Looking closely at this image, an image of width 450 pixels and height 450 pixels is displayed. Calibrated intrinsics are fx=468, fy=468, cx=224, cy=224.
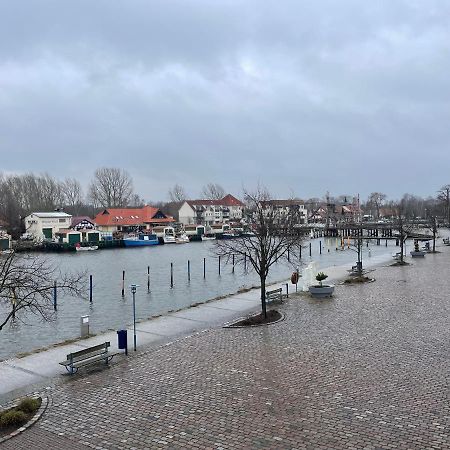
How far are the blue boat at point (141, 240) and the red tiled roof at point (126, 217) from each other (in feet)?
54.1

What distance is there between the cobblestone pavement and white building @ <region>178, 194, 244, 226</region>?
137 metres

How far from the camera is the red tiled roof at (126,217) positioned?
119 metres

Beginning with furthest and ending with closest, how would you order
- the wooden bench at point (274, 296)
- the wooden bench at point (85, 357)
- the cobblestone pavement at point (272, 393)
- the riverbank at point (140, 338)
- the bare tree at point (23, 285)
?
the wooden bench at point (274, 296) → the wooden bench at point (85, 357) → the riverbank at point (140, 338) → the bare tree at point (23, 285) → the cobblestone pavement at point (272, 393)

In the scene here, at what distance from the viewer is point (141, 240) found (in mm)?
100875

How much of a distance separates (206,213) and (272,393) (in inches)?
5737

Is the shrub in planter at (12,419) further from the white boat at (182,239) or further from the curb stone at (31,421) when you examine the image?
the white boat at (182,239)

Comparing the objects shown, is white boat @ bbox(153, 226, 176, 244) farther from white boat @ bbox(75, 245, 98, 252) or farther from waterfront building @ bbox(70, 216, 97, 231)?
white boat @ bbox(75, 245, 98, 252)

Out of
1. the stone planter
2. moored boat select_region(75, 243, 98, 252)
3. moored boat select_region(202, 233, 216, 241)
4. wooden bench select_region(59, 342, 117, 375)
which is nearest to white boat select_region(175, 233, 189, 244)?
moored boat select_region(202, 233, 216, 241)

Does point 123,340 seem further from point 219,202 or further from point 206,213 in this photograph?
point 219,202

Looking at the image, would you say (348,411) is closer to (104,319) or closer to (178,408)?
(178,408)

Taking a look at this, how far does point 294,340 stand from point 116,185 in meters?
140

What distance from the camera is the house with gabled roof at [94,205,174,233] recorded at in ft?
388

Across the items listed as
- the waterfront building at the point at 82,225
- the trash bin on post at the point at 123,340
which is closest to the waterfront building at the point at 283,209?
the trash bin on post at the point at 123,340

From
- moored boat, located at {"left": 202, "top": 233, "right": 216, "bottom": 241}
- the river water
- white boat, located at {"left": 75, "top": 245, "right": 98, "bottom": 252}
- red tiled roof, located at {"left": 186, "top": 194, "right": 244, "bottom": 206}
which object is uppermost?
red tiled roof, located at {"left": 186, "top": 194, "right": 244, "bottom": 206}
